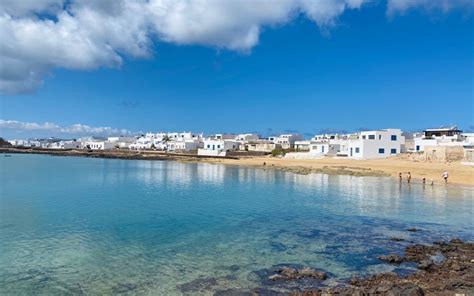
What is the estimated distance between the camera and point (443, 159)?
61.4m

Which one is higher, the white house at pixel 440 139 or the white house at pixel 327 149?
the white house at pixel 440 139

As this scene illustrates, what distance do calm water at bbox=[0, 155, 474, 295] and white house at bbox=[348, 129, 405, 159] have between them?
40351 millimetres

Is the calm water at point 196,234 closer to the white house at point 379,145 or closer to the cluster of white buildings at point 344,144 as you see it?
the white house at point 379,145

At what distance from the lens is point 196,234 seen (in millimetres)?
19234

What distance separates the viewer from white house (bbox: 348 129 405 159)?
75375 millimetres

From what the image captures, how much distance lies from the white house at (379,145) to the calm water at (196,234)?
4035 cm

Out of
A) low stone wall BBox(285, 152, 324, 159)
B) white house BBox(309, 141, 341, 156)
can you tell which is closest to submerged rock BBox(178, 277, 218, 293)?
low stone wall BBox(285, 152, 324, 159)

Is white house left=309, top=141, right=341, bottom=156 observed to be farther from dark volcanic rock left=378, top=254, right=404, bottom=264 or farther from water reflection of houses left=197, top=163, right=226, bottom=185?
dark volcanic rock left=378, top=254, right=404, bottom=264

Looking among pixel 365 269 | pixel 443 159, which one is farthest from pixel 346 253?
pixel 443 159

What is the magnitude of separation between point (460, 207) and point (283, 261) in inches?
774

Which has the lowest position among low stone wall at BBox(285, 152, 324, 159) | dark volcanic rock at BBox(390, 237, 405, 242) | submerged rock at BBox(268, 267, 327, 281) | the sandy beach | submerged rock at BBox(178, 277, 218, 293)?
submerged rock at BBox(178, 277, 218, 293)

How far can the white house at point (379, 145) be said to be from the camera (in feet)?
247

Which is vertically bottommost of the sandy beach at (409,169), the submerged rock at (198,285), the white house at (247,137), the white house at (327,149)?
the submerged rock at (198,285)

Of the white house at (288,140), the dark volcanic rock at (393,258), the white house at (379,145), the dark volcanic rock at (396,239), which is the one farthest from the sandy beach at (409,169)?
the white house at (288,140)
